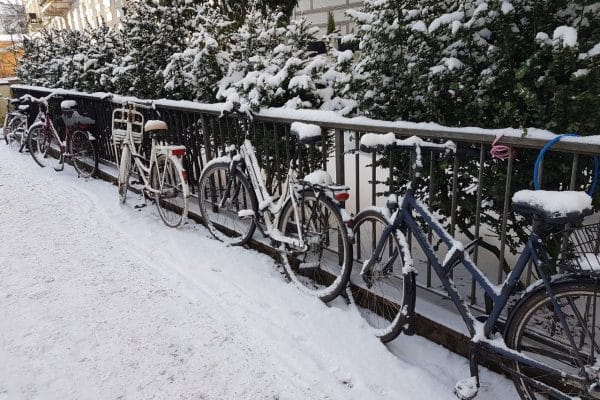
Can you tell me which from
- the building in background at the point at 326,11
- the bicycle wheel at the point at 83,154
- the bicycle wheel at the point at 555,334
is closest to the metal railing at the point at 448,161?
the bicycle wheel at the point at 555,334

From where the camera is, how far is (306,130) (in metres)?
3.09

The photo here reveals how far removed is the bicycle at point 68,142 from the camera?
22.9 feet

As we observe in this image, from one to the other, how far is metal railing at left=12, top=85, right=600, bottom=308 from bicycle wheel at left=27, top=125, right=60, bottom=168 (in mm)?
4395

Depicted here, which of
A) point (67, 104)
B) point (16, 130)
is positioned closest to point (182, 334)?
point (67, 104)

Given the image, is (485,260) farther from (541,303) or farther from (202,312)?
(202,312)

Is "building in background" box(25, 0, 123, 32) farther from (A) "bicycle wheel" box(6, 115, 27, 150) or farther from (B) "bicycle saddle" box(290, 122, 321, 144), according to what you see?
(B) "bicycle saddle" box(290, 122, 321, 144)

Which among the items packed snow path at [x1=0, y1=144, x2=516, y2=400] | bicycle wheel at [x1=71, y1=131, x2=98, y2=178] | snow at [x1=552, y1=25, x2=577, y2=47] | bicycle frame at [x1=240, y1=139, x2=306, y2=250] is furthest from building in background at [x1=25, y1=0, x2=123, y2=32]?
snow at [x1=552, y1=25, x2=577, y2=47]

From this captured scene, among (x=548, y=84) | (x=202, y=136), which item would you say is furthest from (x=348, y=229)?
(x=202, y=136)

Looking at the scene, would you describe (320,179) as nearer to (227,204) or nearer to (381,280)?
(381,280)

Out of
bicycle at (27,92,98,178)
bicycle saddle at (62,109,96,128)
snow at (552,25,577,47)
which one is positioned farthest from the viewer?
bicycle at (27,92,98,178)

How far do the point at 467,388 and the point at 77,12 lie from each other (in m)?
34.8

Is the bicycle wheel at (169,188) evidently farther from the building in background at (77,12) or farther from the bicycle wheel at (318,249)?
the building in background at (77,12)

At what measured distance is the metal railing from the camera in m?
2.36

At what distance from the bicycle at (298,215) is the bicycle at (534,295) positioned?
0.35 m
